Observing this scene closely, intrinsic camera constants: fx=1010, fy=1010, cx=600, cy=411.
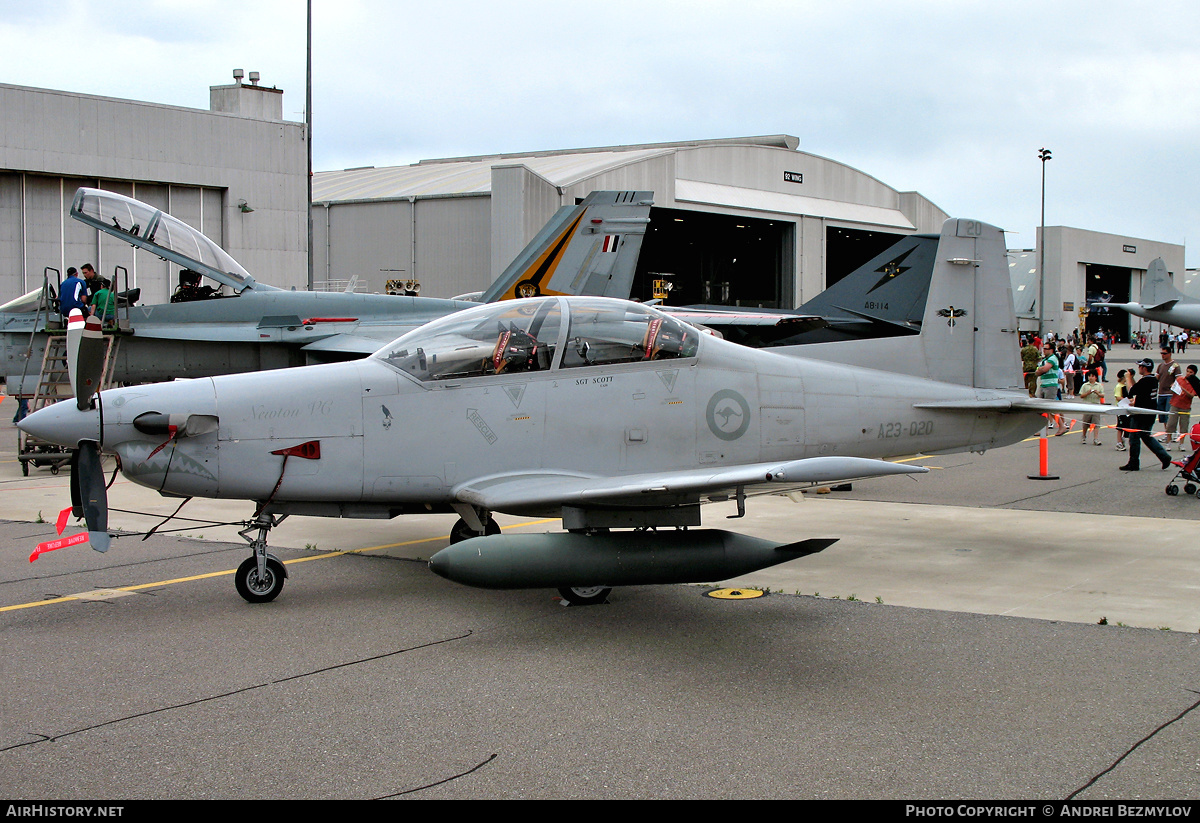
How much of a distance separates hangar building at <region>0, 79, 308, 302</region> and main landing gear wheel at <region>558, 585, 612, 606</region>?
26374 millimetres

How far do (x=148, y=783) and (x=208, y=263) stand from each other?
38.0ft

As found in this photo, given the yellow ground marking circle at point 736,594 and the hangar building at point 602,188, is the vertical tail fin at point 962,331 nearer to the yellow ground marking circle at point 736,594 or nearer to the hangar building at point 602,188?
the yellow ground marking circle at point 736,594

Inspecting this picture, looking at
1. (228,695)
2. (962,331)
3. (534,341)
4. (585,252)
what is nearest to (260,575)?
(228,695)

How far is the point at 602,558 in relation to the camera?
6.28 meters

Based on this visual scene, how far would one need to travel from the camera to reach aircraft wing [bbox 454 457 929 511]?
5.57 metres

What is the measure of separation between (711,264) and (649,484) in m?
57.5

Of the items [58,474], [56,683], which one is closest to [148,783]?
[56,683]

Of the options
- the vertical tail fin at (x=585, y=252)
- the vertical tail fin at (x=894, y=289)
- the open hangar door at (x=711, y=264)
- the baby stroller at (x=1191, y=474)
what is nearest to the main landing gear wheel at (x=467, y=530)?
the vertical tail fin at (x=585, y=252)

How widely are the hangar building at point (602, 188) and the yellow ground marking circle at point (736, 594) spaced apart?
26.7 m

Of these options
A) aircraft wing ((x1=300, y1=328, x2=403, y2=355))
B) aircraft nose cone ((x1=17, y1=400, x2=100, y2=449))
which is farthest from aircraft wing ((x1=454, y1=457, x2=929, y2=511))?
aircraft wing ((x1=300, y1=328, x2=403, y2=355))

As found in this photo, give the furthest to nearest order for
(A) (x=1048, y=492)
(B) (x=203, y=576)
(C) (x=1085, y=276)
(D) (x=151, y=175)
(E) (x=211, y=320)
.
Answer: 1. (C) (x=1085, y=276)
2. (D) (x=151, y=175)
3. (E) (x=211, y=320)
4. (A) (x=1048, y=492)
5. (B) (x=203, y=576)

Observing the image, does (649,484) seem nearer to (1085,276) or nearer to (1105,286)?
(1085,276)

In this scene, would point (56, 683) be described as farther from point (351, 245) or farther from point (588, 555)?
point (351, 245)

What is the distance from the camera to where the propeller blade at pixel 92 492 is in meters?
6.25
